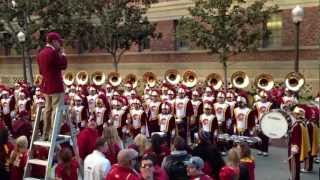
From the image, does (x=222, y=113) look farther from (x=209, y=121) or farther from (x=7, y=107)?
(x=7, y=107)

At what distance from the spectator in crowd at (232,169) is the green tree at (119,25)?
66.7 feet

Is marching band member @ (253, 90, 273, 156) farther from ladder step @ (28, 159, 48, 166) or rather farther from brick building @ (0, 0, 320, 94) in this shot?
brick building @ (0, 0, 320, 94)

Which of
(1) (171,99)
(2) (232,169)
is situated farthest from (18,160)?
(1) (171,99)

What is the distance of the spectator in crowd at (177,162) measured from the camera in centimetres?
796

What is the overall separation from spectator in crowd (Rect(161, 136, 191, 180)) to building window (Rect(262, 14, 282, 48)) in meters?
19.5

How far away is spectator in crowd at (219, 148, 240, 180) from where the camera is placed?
7465mm

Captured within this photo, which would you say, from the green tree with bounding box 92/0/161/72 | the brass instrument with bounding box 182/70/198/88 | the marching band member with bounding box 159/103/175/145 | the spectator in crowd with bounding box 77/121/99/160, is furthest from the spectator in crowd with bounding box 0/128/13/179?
the green tree with bounding box 92/0/161/72

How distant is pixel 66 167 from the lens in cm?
773

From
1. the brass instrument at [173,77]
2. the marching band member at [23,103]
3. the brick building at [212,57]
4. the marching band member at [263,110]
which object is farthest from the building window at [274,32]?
the marching band member at [23,103]

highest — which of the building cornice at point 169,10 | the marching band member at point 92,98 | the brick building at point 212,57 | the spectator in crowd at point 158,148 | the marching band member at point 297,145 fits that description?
the building cornice at point 169,10

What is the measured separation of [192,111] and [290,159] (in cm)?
465

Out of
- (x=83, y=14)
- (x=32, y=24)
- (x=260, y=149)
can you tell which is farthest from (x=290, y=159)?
(x=32, y=24)

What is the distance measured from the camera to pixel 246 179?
7938 mm

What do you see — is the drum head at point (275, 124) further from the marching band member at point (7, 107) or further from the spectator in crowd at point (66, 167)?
the marching band member at point (7, 107)
